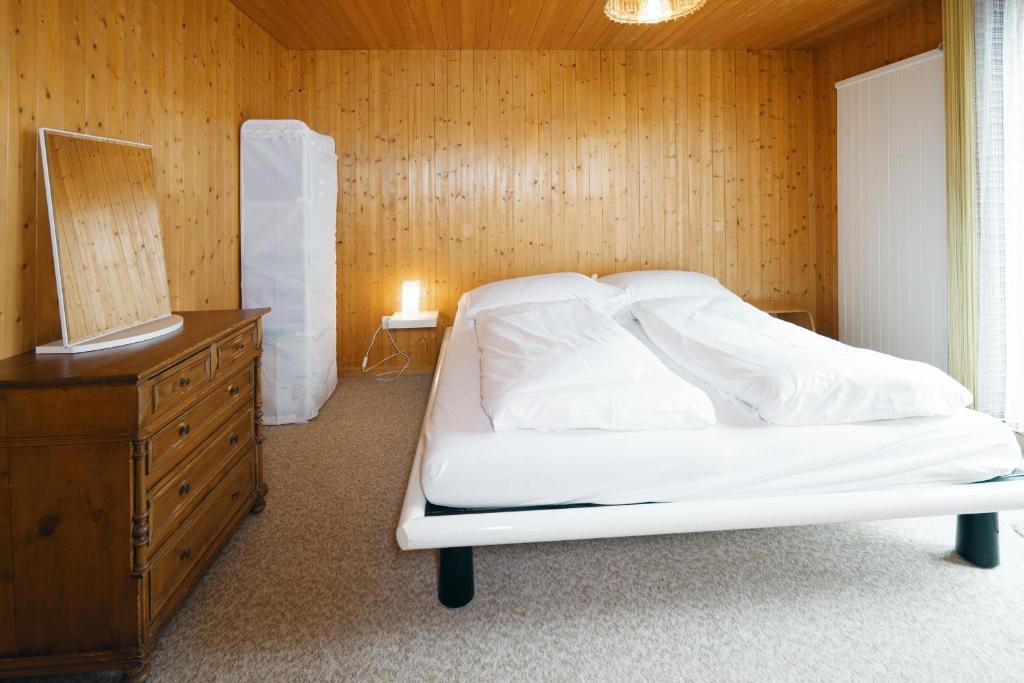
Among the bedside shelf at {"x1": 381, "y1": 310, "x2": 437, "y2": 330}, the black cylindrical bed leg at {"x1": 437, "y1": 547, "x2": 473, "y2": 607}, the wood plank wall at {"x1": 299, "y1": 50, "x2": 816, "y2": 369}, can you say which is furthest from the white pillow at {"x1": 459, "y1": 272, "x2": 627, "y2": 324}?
the black cylindrical bed leg at {"x1": 437, "y1": 547, "x2": 473, "y2": 607}

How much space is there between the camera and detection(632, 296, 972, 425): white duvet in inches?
68.9

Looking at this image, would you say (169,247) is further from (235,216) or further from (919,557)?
(919,557)

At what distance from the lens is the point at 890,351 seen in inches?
148

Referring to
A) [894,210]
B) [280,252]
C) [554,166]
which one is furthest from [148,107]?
[894,210]

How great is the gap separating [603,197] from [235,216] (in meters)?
2.42

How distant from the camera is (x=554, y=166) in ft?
14.0

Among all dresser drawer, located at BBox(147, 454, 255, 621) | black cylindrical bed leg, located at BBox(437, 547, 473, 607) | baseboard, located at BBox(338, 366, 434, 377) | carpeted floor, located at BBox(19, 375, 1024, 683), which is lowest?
carpeted floor, located at BBox(19, 375, 1024, 683)

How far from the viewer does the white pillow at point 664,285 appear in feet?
12.0

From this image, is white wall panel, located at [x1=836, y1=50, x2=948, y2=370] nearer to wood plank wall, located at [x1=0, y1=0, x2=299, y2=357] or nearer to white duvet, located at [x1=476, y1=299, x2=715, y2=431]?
white duvet, located at [x1=476, y1=299, x2=715, y2=431]

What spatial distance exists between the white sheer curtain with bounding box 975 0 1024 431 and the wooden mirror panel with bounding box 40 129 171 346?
146 inches

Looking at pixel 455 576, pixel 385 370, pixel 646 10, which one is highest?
pixel 646 10

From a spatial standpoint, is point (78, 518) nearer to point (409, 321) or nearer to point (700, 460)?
point (700, 460)

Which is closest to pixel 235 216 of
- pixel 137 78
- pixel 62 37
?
pixel 137 78

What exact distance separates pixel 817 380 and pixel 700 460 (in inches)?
18.2
